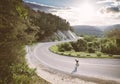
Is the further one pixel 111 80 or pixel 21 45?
pixel 111 80

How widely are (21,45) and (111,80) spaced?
10842 mm

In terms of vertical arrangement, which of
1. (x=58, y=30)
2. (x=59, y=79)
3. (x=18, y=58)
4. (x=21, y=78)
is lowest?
(x=58, y=30)

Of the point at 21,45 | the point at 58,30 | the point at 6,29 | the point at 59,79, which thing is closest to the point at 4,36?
the point at 6,29

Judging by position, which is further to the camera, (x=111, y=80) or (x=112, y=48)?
(x=112, y=48)

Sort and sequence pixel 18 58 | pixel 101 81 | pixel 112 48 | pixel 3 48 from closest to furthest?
pixel 3 48 → pixel 18 58 → pixel 101 81 → pixel 112 48

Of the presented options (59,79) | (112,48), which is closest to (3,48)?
(59,79)

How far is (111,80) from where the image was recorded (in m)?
19.4

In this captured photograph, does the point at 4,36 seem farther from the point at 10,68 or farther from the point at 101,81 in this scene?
the point at 101,81

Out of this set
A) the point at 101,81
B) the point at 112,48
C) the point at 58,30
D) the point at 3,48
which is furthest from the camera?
the point at 58,30

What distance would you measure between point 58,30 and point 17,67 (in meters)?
86.3

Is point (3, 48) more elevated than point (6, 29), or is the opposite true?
point (6, 29)

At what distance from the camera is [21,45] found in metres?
11.0

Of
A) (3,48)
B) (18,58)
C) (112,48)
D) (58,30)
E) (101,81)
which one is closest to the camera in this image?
(3,48)

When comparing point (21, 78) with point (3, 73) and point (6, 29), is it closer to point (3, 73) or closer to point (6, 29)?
point (3, 73)
